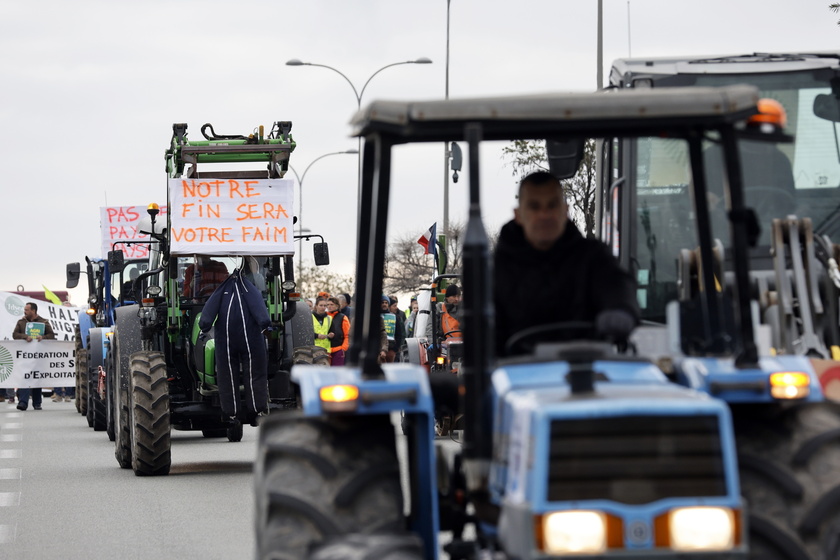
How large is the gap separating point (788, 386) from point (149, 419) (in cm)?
1095

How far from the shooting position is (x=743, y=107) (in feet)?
18.7

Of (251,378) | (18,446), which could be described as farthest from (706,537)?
(18,446)

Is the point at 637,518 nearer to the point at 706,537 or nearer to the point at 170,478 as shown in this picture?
the point at 706,537

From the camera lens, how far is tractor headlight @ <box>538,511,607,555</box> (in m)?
5.01

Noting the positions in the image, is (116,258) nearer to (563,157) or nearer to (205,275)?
(205,275)

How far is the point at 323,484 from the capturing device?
5762 mm

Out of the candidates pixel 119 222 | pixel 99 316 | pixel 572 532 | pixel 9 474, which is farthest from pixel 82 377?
pixel 572 532

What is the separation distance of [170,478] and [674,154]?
7.19 meters

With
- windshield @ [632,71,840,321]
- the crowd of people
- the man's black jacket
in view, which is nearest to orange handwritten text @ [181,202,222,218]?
windshield @ [632,71,840,321]

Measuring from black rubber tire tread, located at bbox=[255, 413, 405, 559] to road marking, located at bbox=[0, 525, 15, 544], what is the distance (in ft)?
20.1

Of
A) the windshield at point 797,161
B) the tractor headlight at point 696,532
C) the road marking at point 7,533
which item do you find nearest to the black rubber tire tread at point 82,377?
the road marking at point 7,533

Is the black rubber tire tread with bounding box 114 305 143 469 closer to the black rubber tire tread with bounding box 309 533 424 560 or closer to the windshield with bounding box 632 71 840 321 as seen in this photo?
the windshield with bounding box 632 71 840 321

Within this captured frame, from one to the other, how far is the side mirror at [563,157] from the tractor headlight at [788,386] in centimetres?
305

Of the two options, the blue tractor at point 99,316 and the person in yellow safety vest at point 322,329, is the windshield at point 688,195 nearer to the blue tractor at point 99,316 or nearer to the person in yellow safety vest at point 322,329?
the blue tractor at point 99,316
